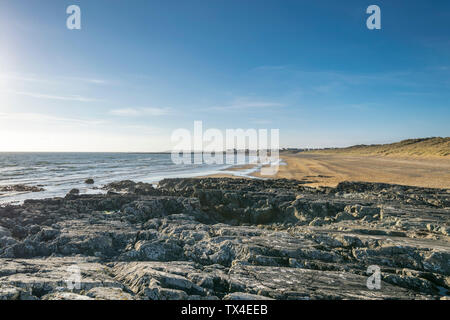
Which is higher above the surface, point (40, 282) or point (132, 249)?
point (40, 282)

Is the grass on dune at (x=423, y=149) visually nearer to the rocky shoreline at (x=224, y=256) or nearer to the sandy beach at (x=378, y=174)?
the sandy beach at (x=378, y=174)

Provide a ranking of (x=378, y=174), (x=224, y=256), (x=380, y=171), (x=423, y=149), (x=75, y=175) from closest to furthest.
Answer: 1. (x=224, y=256)
2. (x=378, y=174)
3. (x=380, y=171)
4. (x=75, y=175)
5. (x=423, y=149)

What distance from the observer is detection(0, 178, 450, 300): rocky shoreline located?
5258 millimetres

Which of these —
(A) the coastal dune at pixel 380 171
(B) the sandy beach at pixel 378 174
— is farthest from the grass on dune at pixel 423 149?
(B) the sandy beach at pixel 378 174

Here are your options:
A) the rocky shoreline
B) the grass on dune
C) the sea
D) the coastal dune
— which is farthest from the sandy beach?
the grass on dune

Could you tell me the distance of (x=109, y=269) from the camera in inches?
256

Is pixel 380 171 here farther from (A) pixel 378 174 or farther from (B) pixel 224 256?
(B) pixel 224 256

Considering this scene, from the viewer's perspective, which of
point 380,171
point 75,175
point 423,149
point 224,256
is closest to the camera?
point 224,256

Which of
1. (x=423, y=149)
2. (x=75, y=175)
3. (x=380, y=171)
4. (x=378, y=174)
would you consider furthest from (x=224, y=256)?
(x=423, y=149)

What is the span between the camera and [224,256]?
7383mm

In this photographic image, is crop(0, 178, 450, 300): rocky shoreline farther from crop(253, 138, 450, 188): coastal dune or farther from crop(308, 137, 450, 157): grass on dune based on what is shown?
crop(308, 137, 450, 157): grass on dune
